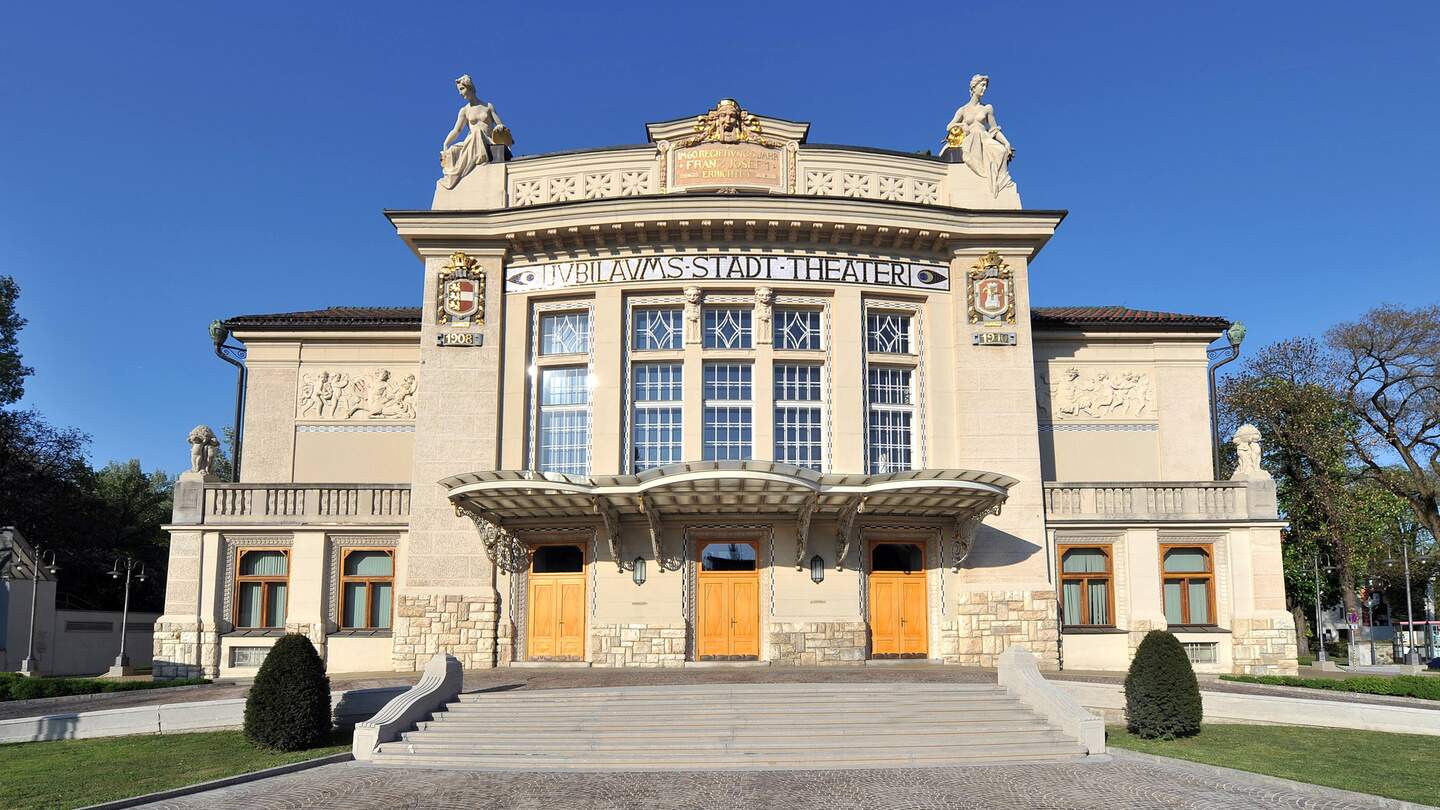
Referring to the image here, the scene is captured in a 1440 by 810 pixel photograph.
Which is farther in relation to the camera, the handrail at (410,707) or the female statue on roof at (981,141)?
the female statue on roof at (981,141)

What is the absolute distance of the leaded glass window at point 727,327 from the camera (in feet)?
86.8

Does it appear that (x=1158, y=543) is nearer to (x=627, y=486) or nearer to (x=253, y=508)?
(x=627, y=486)

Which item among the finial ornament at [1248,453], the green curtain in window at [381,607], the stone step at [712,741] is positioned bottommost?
the stone step at [712,741]

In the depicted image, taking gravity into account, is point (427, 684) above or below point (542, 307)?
below

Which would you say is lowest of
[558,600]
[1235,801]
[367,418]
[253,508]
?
[1235,801]

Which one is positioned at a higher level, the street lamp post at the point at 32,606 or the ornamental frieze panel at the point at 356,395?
the ornamental frieze panel at the point at 356,395

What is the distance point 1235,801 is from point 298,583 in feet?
71.2

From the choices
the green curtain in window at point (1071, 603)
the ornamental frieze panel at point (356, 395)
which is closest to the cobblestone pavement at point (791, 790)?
the green curtain in window at point (1071, 603)

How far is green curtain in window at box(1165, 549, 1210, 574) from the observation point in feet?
88.4

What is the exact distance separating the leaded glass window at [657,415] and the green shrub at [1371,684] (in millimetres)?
13956

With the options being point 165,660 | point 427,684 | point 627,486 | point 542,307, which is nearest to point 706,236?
point 542,307

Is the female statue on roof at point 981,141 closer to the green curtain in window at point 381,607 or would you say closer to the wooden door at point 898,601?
the wooden door at point 898,601

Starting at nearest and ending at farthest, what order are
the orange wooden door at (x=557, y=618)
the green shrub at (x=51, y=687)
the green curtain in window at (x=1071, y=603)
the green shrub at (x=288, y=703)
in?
the green shrub at (x=288, y=703) < the green shrub at (x=51, y=687) < the orange wooden door at (x=557, y=618) < the green curtain in window at (x=1071, y=603)

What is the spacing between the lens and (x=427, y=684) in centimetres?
1784
